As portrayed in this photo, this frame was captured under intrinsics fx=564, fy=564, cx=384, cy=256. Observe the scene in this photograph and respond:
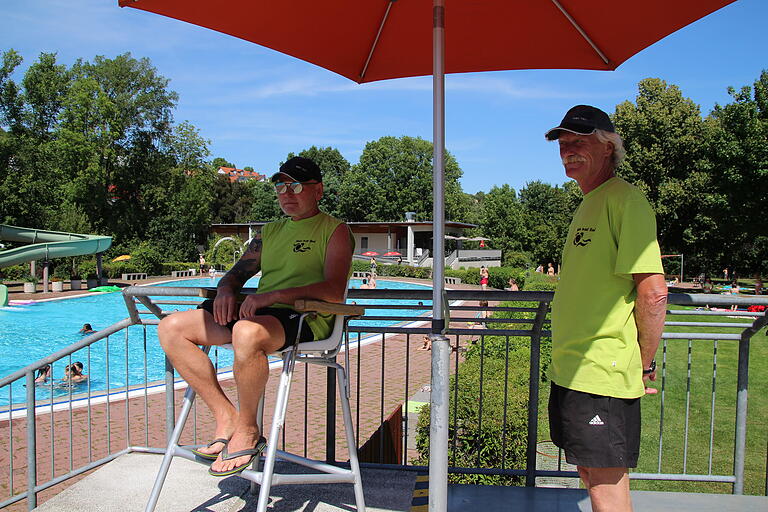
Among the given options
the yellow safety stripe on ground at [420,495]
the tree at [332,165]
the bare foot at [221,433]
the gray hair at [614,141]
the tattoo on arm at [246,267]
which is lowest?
the yellow safety stripe on ground at [420,495]

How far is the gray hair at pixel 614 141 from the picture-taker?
1996 mm

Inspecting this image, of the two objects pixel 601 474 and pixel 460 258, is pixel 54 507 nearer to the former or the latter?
pixel 601 474

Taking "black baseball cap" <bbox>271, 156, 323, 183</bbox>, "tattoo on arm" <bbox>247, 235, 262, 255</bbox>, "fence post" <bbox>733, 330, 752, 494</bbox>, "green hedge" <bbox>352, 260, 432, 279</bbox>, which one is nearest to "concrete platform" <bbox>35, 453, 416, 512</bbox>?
"tattoo on arm" <bbox>247, 235, 262, 255</bbox>

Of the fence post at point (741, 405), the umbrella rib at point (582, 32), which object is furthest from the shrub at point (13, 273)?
the fence post at point (741, 405)

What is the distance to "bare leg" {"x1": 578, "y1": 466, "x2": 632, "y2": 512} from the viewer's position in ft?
6.26

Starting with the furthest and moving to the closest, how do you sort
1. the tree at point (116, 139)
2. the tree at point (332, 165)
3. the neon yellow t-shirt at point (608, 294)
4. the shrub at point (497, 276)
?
the tree at point (332, 165)
the tree at point (116, 139)
the shrub at point (497, 276)
the neon yellow t-shirt at point (608, 294)

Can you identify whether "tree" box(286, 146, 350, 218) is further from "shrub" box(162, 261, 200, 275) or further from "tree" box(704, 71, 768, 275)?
"tree" box(704, 71, 768, 275)

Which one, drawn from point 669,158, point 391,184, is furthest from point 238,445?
point 391,184

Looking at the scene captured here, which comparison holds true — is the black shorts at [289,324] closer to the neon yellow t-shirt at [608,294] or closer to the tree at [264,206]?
the neon yellow t-shirt at [608,294]

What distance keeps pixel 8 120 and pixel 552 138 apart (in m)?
46.1

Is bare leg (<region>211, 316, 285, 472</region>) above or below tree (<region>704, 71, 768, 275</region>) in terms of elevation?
below

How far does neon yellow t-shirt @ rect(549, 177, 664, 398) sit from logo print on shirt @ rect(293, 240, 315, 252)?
1.19m

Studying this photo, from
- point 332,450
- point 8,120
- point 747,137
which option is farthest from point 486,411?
point 8,120

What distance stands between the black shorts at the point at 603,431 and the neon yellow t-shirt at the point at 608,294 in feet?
0.14
